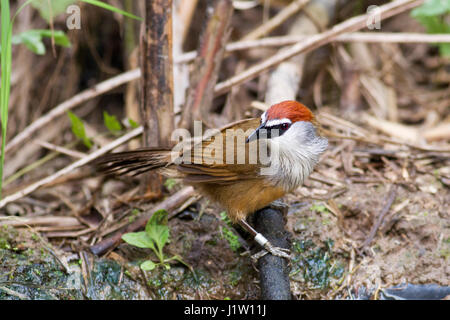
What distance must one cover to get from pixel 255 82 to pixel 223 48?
1.71 metres

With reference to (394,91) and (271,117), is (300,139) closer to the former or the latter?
(271,117)

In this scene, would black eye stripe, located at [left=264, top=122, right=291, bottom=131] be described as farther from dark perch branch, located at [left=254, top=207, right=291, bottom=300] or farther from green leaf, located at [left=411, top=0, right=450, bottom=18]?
green leaf, located at [left=411, top=0, right=450, bottom=18]

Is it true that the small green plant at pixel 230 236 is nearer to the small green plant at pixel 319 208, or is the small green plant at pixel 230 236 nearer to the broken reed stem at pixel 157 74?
the small green plant at pixel 319 208

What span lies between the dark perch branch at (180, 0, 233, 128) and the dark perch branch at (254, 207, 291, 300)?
0.96 metres

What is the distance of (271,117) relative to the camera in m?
2.82

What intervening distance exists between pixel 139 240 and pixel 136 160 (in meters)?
0.51

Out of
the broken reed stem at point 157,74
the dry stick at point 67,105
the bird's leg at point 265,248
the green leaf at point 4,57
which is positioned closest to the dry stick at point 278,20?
the dry stick at point 67,105

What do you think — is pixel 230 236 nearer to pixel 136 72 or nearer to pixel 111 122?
pixel 111 122

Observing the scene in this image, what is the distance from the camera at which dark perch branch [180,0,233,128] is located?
3.66 metres

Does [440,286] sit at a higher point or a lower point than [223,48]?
lower

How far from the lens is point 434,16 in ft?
15.7

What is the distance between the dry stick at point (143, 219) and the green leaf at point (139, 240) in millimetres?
224
